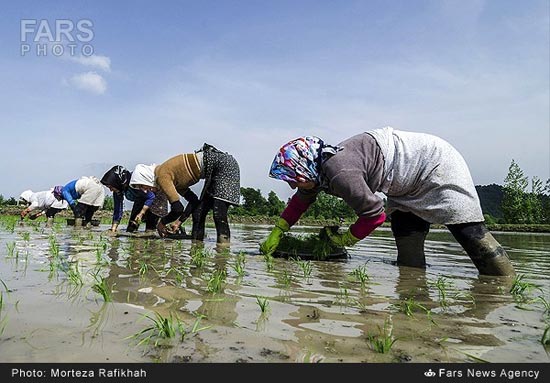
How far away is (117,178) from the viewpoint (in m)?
7.93

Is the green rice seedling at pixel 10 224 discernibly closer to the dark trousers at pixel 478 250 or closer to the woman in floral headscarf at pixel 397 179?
the woman in floral headscarf at pixel 397 179

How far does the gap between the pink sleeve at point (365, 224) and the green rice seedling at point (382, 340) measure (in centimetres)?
193

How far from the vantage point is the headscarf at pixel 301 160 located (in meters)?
3.77

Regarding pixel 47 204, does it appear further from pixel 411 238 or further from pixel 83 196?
pixel 411 238

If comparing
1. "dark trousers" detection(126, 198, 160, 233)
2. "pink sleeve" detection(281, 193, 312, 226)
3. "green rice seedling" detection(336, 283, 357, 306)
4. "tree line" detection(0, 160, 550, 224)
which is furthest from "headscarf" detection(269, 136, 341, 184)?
"tree line" detection(0, 160, 550, 224)

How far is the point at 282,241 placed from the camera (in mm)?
4754

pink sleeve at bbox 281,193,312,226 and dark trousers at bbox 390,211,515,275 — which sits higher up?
pink sleeve at bbox 281,193,312,226

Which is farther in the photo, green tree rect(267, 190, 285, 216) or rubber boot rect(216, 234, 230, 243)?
green tree rect(267, 190, 285, 216)

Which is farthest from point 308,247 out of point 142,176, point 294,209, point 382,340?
point 142,176

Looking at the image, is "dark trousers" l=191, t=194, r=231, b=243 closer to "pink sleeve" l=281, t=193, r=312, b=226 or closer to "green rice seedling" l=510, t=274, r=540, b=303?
"pink sleeve" l=281, t=193, r=312, b=226

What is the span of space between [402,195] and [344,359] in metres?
2.86

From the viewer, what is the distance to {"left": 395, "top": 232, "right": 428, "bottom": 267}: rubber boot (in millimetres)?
4126

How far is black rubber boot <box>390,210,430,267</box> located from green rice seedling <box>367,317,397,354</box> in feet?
8.36
